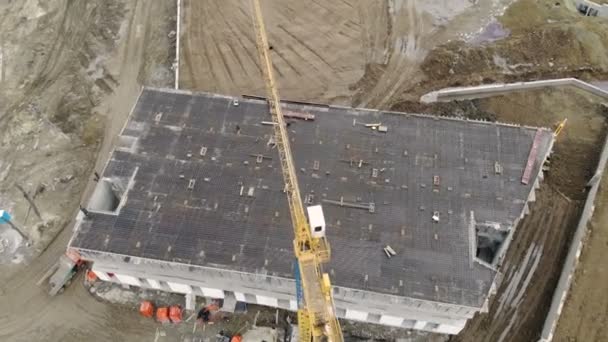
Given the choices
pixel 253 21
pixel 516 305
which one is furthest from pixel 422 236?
pixel 253 21

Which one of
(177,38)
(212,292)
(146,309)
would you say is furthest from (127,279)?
(177,38)

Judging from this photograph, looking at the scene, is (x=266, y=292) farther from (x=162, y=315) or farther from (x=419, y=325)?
(x=419, y=325)

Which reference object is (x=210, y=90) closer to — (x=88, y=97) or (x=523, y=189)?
(x=88, y=97)

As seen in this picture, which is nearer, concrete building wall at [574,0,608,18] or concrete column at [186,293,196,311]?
concrete column at [186,293,196,311]

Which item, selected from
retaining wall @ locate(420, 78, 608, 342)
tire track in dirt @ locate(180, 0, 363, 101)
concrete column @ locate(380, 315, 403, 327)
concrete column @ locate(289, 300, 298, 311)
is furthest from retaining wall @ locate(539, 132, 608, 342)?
tire track in dirt @ locate(180, 0, 363, 101)

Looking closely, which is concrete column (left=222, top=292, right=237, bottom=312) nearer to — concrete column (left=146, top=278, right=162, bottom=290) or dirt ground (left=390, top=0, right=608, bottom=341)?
concrete column (left=146, top=278, right=162, bottom=290)
